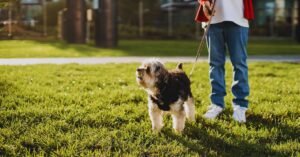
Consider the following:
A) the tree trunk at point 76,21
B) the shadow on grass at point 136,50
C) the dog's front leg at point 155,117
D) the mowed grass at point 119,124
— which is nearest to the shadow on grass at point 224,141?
the mowed grass at point 119,124

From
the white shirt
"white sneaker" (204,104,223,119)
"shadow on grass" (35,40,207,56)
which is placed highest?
the white shirt

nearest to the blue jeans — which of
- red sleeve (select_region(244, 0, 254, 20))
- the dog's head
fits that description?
red sleeve (select_region(244, 0, 254, 20))

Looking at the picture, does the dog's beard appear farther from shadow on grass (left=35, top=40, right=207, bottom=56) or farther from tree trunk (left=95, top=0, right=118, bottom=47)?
tree trunk (left=95, top=0, right=118, bottom=47)

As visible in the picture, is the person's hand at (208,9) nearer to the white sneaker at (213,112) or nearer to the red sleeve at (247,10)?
the red sleeve at (247,10)

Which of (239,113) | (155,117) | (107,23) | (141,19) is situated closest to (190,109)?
(239,113)

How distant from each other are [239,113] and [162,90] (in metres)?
1.28

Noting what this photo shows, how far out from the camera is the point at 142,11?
1463 inches

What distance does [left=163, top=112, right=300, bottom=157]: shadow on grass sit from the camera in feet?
16.4

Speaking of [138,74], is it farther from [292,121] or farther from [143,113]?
[292,121]

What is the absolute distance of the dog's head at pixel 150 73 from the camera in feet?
17.0

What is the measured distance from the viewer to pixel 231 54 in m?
6.29

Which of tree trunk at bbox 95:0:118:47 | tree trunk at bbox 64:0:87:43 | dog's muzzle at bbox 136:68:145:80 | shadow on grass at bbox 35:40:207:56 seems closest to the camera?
dog's muzzle at bbox 136:68:145:80

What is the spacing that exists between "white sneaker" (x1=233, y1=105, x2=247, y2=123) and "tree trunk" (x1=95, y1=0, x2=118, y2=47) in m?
15.2

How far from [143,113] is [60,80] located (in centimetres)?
356
